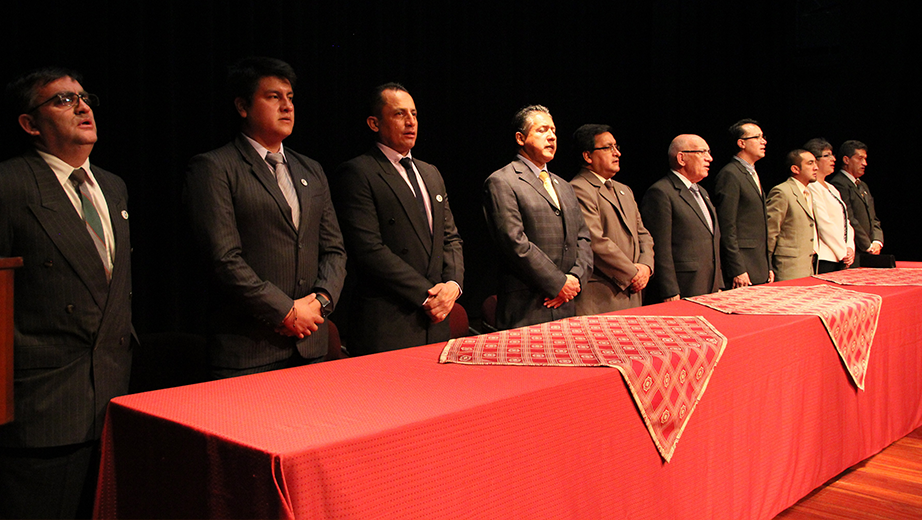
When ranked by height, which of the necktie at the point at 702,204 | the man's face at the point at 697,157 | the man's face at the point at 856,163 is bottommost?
the necktie at the point at 702,204

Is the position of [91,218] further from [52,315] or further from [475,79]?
[475,79]

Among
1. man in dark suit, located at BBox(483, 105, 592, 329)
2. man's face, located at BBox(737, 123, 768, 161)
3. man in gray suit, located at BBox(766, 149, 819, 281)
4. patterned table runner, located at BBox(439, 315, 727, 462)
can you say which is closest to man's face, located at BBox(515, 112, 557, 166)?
man in dark suit, located at BBox(483, 105, 592, 329)

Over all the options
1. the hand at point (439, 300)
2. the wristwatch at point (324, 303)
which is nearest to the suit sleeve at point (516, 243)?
the hand at point (439, 300)

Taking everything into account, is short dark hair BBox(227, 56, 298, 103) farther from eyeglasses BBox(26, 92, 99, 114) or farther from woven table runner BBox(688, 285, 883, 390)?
woven table runner BBox(688, 285, 883, 390)

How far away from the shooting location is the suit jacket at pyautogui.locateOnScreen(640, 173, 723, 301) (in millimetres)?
3814

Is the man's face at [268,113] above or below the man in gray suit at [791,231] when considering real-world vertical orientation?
above

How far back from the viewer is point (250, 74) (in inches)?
88.7

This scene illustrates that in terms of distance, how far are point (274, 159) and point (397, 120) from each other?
629 mm

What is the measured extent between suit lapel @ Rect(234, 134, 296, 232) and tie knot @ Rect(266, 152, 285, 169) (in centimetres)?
3

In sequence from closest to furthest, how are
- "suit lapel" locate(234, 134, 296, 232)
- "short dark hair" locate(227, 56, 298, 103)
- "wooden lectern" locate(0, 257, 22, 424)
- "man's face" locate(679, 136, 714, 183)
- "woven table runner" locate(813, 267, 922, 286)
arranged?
"wooden lectern" locate(0, 257, 22, 424) → "suit lapel" locate(234, 134, 296, 232) → "short dark hair" locate(227, 56, 298, 103) → "woven table runner" locate(813, 267, 922, 286) → "man's face" locate(679, 136, 714, 183)

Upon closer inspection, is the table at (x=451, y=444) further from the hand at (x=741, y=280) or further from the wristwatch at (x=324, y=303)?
the hand at (x=741, y=280)

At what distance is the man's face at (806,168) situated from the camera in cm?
510

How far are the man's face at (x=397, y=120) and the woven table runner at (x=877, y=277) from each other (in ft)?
7.19

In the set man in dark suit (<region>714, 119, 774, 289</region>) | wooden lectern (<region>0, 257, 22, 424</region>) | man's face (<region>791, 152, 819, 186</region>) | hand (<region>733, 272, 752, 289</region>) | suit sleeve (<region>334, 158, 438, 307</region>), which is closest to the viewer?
wooden lectern (<region>0, 257, 22, 424</region>)
